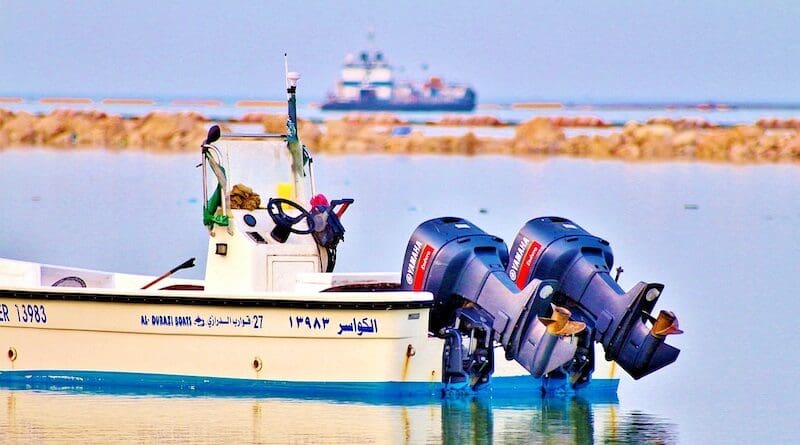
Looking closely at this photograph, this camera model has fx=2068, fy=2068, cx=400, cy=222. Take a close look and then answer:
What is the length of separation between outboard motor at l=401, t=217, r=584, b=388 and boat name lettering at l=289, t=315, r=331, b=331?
101cm

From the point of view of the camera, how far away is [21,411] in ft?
60.6

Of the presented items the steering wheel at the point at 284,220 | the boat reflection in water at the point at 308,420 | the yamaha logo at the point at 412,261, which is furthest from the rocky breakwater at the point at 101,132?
the boat reflection in water at the point at 308,420

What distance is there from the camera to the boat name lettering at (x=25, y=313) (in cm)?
1941

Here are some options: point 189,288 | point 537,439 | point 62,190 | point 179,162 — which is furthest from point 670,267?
point 179,162

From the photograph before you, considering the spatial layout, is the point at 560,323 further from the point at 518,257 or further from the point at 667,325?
the point at 518,257

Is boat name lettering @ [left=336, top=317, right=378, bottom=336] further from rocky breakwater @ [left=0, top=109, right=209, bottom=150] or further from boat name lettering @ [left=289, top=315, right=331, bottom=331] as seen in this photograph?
rocky breakwater @ [left=0, top=109, right=209, bottom=150]

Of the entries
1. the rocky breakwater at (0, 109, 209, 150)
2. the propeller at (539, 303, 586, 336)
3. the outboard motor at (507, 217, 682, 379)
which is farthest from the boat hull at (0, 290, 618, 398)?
the rocky breakwater at (0, 109, 209, 150)

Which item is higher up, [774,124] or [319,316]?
[319,316]

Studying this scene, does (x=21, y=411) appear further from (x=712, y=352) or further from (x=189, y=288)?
(x=712, y=352)

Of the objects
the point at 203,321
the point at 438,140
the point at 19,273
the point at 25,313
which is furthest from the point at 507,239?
the point at 438,140

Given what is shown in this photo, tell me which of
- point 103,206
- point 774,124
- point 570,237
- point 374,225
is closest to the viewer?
point 570,237

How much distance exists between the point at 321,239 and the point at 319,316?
1.63m

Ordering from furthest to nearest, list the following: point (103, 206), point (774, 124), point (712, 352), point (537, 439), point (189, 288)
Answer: point (774, 124) → point (103, 206) → point (712, 352) → point (189, 288) → point (537, 439)

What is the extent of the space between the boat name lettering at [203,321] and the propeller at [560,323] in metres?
2.57
